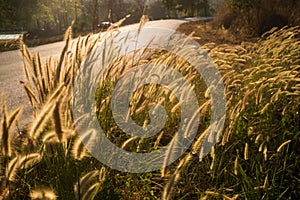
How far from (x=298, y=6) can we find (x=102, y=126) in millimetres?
13327

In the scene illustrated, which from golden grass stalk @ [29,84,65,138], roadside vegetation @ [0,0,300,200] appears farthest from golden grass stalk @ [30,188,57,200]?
golden grass stalk @ [29,84,65,138]

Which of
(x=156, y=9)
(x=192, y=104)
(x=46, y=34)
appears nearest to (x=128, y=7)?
(x=156, y=9)

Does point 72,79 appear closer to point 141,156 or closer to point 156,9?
point 141,156

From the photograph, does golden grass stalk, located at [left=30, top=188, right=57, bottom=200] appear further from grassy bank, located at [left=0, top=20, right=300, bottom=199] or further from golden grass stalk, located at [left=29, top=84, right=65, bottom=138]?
golden grass stalk, located at [left=29, top=84, right=65, bottom=138]

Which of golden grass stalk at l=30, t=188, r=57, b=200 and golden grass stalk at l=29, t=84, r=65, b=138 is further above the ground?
golden grass stalk at l=29, t=84, r=65, b=138

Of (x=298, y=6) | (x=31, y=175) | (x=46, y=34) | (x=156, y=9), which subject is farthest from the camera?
(x=156, y=9)

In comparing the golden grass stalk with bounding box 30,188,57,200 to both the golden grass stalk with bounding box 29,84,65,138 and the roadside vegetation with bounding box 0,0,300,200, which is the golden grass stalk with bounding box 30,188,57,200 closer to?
the roadside vegetation with bounding box 0,0,300,200

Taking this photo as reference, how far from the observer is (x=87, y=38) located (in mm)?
2480

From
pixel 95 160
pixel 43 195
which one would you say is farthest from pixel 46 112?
pixel 95 160

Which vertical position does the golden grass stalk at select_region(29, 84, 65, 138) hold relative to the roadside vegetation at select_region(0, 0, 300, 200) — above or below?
above

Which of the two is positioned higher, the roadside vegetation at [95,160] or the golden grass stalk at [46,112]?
the golden grass stalk at [46,112]

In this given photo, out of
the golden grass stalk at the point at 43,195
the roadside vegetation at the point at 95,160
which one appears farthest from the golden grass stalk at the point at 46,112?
the golden grass stalk at the point at 43,195

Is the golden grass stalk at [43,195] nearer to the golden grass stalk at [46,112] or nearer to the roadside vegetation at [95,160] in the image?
the roadside vegetation at [95,160]

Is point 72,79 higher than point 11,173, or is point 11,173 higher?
point 72,79
